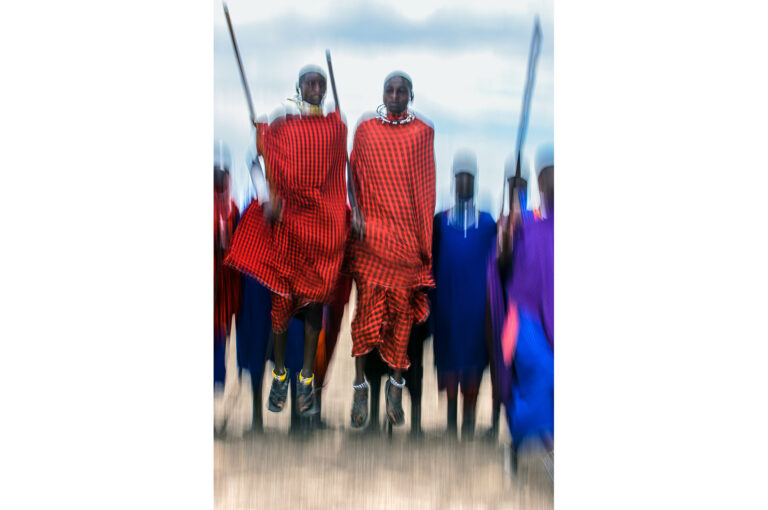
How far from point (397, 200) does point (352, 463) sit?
0.96 meters

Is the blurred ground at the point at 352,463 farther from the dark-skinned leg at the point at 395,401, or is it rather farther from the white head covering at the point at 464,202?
the white head covering at the point at 464,202

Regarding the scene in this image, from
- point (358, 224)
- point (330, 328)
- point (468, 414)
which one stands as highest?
point (358, 224)

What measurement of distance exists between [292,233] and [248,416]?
2.25 ft

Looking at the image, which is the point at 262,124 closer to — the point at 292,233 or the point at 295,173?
the point at 295,173

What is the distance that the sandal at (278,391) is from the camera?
249 centimetres

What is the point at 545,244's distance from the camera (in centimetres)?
244

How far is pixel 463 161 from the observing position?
2.40 metres

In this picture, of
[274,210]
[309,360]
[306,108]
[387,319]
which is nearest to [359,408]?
[309,360]

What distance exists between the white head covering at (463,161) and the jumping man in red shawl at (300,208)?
392 millimetres

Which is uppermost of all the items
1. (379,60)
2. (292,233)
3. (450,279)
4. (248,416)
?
(379,60)

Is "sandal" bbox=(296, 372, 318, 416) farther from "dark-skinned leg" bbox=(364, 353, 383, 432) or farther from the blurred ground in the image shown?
"dark-skinned leg" bbox=(364, 353, 383, 432)

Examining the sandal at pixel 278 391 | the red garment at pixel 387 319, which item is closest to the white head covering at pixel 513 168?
the red garment at pixel 387 319

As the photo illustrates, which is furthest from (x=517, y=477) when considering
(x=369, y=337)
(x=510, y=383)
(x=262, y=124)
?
(x=262, y=124)

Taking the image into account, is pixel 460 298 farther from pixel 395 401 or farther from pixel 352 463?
pixel 352 463
